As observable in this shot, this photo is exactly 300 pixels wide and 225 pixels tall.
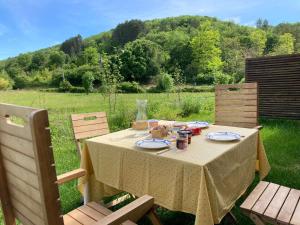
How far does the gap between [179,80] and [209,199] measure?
283 inches

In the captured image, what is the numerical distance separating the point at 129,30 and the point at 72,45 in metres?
13.5

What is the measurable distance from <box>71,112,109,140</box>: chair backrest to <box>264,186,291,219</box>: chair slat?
1.74 m

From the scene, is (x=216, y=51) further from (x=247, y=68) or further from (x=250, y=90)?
(x=250, y=90)

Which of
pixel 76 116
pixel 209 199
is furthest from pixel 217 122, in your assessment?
pixel 209 199

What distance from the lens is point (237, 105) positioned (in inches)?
127

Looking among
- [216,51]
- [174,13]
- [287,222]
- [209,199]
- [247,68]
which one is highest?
[174,13]

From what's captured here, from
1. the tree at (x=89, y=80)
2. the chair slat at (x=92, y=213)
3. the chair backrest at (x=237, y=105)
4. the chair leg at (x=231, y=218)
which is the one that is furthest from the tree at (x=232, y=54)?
the chair slat at (x=92, y=213)

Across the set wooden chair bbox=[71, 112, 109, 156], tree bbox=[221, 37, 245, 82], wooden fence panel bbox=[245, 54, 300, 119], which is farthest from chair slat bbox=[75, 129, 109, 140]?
tree bbox=[221, 37, 245, 82]

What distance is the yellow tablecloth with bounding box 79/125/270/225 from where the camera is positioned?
1.50 meters

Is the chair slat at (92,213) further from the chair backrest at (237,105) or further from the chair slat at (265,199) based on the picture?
the chair backrest at (237,105)

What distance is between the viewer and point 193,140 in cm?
200

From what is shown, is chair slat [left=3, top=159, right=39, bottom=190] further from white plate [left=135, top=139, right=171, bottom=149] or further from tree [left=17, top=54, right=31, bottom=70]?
tree [left=17, top=54, right=31, bottom=70]

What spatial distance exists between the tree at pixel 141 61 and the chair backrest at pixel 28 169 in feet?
74.4

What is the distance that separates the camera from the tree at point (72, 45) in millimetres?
27334
